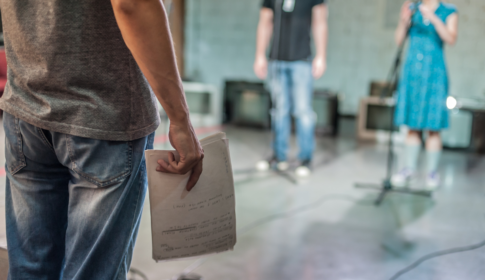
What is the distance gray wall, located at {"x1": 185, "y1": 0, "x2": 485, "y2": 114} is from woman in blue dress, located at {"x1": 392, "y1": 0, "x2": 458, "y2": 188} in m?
A: 2.54

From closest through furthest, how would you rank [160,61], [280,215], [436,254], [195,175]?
[160,61] → [195,175] → [436,254] → [280,215]

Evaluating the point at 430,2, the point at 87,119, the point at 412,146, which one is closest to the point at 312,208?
the point at 412,146

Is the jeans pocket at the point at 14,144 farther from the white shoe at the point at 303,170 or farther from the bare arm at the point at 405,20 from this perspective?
the white shoe at the point at 303,170

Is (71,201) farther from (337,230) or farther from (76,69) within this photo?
(337,230)

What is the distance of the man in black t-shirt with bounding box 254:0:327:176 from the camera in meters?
3.28

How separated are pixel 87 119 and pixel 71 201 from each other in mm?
164

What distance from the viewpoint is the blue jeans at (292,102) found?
333 cm

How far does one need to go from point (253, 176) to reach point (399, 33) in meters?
1.39

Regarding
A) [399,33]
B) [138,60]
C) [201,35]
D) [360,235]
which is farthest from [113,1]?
[201,35]

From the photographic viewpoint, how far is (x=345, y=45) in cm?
566

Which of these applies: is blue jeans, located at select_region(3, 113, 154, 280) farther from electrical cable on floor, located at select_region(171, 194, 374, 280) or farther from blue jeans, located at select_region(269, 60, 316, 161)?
blue jeans, located at select_region(269, 60, 316, 161)

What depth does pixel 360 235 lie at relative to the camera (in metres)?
2.21

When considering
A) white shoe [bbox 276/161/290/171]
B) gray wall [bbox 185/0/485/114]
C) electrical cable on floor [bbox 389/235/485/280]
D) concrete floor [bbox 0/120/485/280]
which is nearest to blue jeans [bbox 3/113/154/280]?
concrete floor [bbox 0/120/485/280]

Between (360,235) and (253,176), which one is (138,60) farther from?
(253,176)
